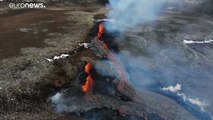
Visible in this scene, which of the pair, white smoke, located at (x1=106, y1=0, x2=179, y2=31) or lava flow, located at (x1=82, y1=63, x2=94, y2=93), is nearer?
lava flow, located at (x1=82, y1=63, x2=94, y2=93)

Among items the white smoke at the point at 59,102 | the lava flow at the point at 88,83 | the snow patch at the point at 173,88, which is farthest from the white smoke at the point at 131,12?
the white smoke at the point at 59,102

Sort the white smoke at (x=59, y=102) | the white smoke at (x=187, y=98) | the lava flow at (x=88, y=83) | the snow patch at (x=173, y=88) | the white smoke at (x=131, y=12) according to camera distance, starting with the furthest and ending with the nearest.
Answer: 1. the white smoke at (x=131, y=12)
2. the snow patch at (x=173, y=88)
3. the lava flow at (x=88, y=83)
4. the white smoke at (x=187, y=98)
5. the white smoke at (x=59, y=102)

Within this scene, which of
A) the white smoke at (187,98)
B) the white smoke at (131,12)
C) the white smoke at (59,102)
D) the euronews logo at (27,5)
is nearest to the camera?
the white smoke at (59,102)

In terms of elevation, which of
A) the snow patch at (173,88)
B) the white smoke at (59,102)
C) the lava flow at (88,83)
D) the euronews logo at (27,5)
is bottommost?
the white smoke at (59,102)

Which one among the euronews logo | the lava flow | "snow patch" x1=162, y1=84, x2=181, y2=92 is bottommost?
"snow patch" x1=162, y1=84, x2=181, y2=92

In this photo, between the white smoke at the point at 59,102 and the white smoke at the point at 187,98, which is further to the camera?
the white smoke at the point at 187,98

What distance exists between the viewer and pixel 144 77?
78.7 ft

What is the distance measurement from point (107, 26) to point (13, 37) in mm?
8941

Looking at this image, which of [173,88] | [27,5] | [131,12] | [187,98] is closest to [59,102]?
[173,88]

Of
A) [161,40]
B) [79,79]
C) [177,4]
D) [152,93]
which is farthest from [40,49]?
[177,4]

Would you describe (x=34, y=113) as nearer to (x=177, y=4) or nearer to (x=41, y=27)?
(x=41, y=27)

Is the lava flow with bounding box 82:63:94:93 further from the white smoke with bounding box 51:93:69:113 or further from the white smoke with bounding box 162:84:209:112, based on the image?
the white smoke with bounding box 162:84:209:112

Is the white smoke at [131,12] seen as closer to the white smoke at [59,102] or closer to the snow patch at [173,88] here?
the snow patch at [173,88]

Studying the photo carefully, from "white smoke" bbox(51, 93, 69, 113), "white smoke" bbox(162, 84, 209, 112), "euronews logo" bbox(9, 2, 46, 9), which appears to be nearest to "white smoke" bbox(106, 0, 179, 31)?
"euronews logo" bbox(9, 2, 46, 9)
